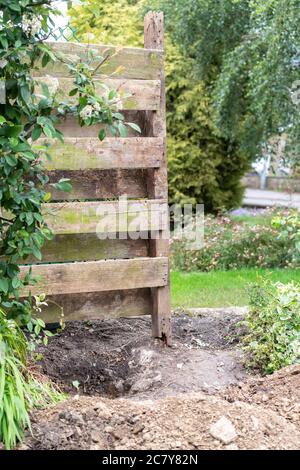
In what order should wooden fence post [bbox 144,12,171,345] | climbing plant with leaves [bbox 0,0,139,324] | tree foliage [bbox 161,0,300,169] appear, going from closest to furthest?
climbing plant with leaves [bbox 0,0,139,324] → wooden fence post [bbox 144,12,171,345] → tree foliage [bbox 161,0,300,169]

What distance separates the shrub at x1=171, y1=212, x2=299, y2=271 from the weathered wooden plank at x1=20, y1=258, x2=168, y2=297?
4859 millimetres

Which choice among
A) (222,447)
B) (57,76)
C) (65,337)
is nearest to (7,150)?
(57,76)

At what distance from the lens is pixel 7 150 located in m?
3.37

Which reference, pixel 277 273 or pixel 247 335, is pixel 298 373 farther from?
pixel 277 273

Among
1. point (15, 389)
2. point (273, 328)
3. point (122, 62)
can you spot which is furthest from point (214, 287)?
point (15, 389)

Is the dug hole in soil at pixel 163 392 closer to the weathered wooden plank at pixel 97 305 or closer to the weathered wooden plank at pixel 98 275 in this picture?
the weathered wooden plank at pixel 97 305

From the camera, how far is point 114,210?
4613 mm

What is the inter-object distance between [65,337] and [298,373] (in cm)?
173

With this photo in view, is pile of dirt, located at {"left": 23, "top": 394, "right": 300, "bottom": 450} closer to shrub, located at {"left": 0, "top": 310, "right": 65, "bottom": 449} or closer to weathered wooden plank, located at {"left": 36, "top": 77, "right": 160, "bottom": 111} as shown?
shrub, located at {"left": 0, "top": 310, "right": 65, "bottom": 449}

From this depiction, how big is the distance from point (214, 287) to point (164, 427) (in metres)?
4.76

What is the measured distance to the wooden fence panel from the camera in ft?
14.6

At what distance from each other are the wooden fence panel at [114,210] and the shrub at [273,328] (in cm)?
60

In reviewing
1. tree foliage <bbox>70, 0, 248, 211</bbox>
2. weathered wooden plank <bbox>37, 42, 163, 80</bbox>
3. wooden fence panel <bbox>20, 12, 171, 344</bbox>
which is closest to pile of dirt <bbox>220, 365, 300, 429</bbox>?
wooden fence panel <bbox>20, 12, 171, 344</bbox>

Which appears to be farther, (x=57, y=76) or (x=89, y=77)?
(x=57, y=76)
